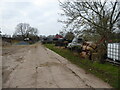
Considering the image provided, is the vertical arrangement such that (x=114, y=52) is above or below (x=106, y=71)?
above

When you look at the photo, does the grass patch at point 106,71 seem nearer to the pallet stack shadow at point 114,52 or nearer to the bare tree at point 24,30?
the pallet stack shadow at point 114,52

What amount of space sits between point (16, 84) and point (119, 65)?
6.25 m

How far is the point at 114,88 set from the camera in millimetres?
5602

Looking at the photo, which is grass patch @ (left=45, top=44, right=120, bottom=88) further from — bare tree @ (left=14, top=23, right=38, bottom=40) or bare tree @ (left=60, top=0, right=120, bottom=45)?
bare tree @ (left=14, top=23, right=38, bottom=40)

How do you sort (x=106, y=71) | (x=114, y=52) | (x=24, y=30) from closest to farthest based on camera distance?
(x=106, y=71) < (x=114, y=52) < (x=24, y=30)

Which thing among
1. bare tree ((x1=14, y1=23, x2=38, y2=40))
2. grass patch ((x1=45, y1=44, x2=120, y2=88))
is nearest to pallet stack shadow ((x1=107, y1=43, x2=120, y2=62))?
grass patch ((x1=45, y1=44, x2=120, y2=88))

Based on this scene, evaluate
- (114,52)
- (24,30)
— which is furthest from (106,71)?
(24,30)

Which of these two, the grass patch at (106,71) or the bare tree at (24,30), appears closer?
the grass patch at (106,71)

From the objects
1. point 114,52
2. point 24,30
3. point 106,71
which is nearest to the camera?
point 106,71

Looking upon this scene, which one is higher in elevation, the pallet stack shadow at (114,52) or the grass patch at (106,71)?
the pallet stack shadow at (114,52)

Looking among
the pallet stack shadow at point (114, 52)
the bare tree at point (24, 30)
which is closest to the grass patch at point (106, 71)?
the pallet stack shadow at point (114, 52)

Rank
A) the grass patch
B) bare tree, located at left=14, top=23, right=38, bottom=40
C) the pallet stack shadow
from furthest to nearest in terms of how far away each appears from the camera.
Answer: bare tree, located at left=14, top=23, right=38, bottom=40
the pallet stack shadow
the grass patch

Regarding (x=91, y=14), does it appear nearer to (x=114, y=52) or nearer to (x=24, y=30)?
(x=114, y=52)

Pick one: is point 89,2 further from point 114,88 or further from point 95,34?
point 114,88
